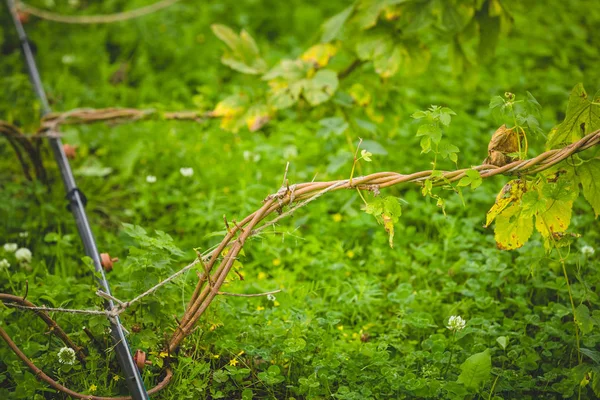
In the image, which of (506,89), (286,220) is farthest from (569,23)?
(286,220)

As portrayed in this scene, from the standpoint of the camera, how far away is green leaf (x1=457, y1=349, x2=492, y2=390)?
1.87m

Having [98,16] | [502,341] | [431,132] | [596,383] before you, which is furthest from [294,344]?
[98,16]

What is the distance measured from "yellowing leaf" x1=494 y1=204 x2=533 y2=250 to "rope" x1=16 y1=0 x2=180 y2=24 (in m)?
3.06

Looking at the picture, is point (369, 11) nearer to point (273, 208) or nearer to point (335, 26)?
point (335, 26)

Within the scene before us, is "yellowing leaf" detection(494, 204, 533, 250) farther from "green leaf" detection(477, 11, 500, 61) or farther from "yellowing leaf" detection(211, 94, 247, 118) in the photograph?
"yellowing leaf" detection(211, 94, 247, 118)

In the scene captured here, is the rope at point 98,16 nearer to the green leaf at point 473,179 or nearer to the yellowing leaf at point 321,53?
the yellowing leaf at point 321,53

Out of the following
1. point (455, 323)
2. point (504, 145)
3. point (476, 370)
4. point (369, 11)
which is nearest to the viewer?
point (504, 145)

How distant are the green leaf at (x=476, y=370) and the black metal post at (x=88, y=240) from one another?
38.3 inches

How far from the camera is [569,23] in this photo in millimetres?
4434

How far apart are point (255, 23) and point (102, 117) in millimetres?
1903

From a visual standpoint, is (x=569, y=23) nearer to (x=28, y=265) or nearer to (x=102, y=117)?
(x=102, y=117)

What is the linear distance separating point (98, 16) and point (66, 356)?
338 centimetres

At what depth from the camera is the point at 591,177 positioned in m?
1.73

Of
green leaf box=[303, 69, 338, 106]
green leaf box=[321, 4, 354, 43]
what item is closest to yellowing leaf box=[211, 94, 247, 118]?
green leaf box=[303, 69, 338, 106]
